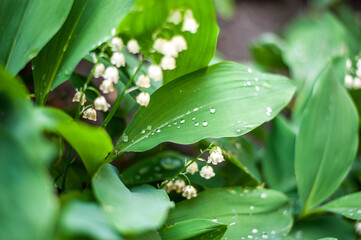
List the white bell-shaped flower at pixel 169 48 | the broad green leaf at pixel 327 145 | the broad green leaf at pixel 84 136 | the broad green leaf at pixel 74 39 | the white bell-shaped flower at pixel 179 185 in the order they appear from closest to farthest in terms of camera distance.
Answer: the broad green leaf at pixel 84 136, the white bell-shaped flower at pixel 169 48, the broad green leaf at pixel 74 39, the white bell-shaped flower at pixel 179 185, the broad green leaf at pixel 327 145

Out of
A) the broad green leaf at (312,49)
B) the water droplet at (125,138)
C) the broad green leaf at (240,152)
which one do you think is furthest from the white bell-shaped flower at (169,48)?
the broad green leaf at (312,49)

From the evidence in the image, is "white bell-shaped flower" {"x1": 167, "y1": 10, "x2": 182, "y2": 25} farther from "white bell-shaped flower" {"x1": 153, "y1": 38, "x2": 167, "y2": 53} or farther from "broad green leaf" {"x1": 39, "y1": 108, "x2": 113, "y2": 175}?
"broad green leaf" {"x1": 39, "y1": 108, "x2": 113, "y2": 175}

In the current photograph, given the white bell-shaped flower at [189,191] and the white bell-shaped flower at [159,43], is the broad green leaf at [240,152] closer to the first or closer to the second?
the white bell-shaped flower at [189,191]

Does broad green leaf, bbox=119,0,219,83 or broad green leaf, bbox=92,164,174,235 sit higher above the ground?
broad green leaf, bbox=119,0,219,83

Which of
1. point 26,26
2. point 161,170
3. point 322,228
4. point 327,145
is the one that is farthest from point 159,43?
point 322,228

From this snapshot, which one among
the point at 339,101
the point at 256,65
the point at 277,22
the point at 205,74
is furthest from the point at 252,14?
the point at 205,74

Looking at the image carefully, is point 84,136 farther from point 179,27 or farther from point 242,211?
point 242,211

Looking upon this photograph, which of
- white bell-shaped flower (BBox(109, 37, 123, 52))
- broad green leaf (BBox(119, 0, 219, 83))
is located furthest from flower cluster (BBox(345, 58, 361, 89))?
white bell-shaped flower (BBox(109, 37, 123, 52))
